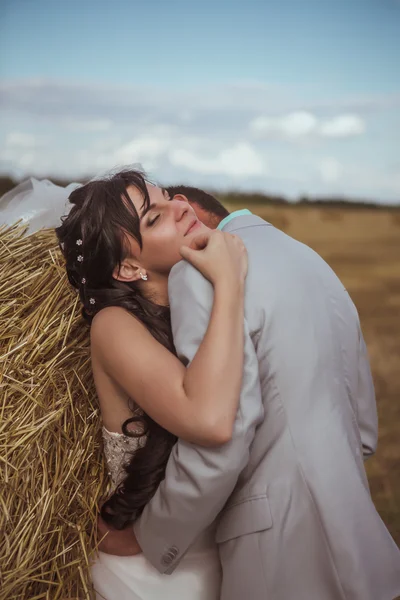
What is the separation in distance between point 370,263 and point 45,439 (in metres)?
8.21

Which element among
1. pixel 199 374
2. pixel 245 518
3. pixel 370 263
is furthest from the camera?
pixel 370 263

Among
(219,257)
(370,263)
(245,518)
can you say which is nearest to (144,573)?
(245,518)

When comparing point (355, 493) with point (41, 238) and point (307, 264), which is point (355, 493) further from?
point (41, 238)

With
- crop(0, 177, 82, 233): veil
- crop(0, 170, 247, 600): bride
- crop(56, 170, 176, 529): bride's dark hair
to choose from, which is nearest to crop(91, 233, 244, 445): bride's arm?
crop(0, 170, 247, 600): bride

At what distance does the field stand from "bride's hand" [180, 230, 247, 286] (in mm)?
4292

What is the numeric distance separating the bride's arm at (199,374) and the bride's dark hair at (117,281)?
175 millimetres

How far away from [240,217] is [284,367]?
556mm

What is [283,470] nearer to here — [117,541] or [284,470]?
[284,470]

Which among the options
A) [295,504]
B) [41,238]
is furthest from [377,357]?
[295,504]

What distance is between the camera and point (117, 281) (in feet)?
7.61

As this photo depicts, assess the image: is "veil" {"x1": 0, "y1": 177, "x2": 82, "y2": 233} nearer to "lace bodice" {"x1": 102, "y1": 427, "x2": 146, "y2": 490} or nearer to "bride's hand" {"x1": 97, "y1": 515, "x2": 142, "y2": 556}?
"lace bodice" {"x1": 102, "y1": 427, "x2": 146, "y2": 490}

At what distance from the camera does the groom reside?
6.13 ft

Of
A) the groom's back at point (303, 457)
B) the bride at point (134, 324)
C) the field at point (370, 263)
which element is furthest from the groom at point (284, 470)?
the field at point (370, 263)

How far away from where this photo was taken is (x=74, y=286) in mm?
2414
